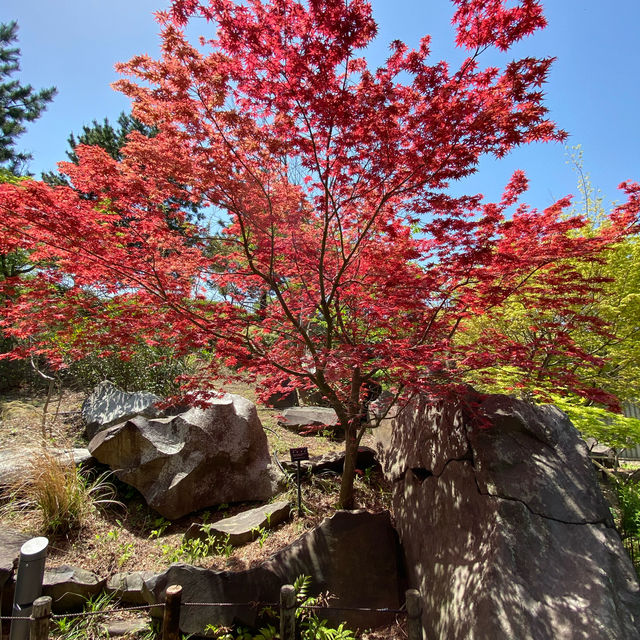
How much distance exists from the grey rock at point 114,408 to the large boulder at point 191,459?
2.43ft

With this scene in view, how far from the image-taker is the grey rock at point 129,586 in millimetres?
3066

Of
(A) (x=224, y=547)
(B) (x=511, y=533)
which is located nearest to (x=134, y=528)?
(A) (x=224, y=547)

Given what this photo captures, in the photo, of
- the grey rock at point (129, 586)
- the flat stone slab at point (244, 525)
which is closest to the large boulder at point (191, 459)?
the flat stone slab at point (244, 525)

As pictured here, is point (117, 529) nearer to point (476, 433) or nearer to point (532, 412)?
point (476, 433)

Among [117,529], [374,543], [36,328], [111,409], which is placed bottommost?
[117,529]

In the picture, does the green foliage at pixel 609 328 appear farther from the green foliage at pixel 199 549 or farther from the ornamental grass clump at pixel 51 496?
the ornamental grass clump at pixel 51 496

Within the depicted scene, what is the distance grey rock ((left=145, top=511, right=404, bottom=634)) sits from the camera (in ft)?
9.05

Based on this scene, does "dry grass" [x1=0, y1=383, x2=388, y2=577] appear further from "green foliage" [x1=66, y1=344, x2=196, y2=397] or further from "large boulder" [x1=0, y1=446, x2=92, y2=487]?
"green foliage" [x1=66, y1=344, x2=196, y2=397]

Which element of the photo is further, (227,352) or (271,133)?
(227,352)

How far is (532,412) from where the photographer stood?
2963mm

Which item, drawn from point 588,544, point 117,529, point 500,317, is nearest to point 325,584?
point 588,544

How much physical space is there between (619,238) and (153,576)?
532cm

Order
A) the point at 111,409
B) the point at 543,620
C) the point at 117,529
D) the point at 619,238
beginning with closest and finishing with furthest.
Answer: the point at 543,620 → the point at 619,238 → the point at 117,529 → the point at 111,409

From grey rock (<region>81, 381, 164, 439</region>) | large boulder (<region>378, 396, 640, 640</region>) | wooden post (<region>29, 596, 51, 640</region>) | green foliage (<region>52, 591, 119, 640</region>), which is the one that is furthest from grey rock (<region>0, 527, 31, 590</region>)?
large boulder (<region>378, 396, 640, 640</region>)
